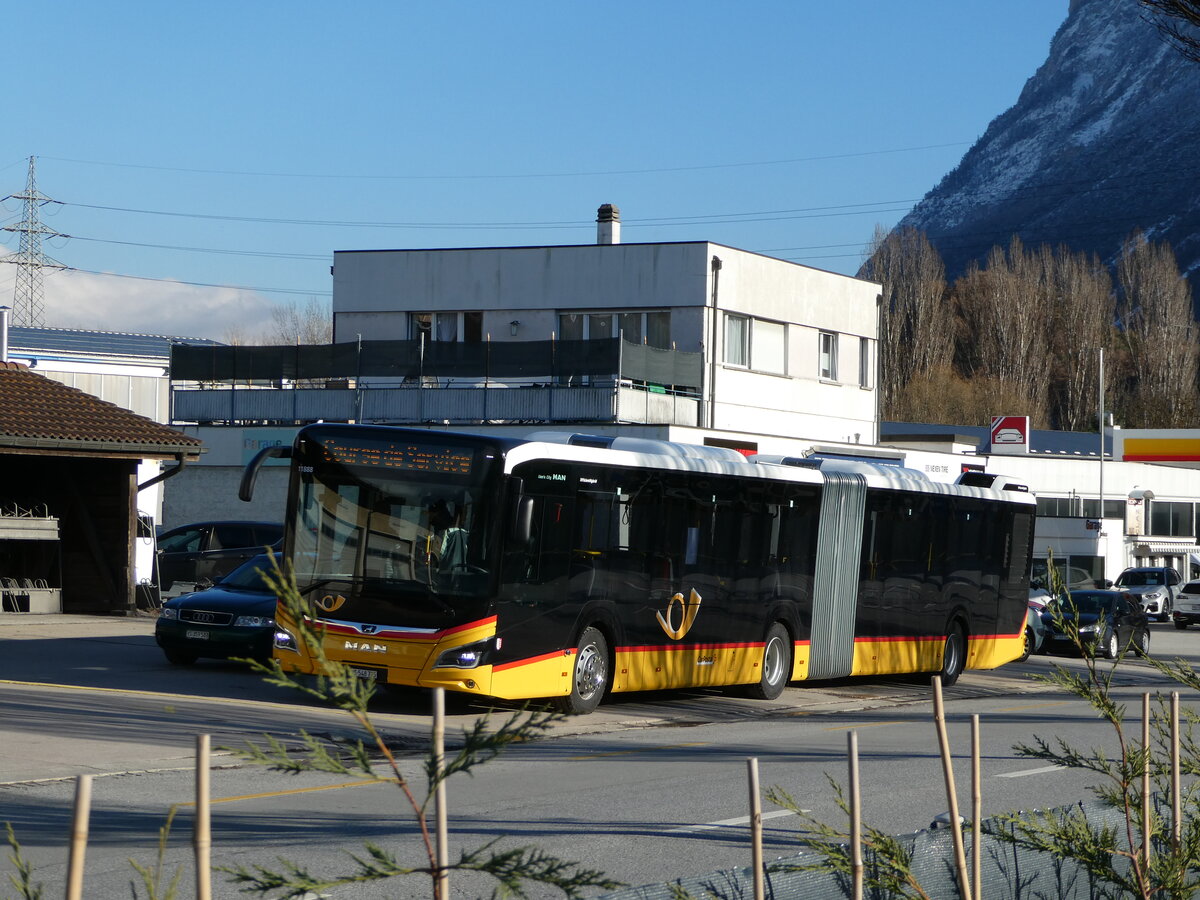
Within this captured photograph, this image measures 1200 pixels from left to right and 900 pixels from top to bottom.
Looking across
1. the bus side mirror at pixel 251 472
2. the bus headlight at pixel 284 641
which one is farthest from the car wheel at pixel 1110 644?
the bus side mirror at pixel 251 472

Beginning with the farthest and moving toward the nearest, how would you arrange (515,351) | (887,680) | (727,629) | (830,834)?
1. (515,351)
2. (887,680)
3. (727,629)
4. (830,834)

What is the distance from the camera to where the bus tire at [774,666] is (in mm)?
19172

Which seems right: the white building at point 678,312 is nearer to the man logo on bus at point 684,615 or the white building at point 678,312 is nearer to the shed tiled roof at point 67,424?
the shed tiled roof at point 67,424

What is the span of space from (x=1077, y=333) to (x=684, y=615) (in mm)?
90104

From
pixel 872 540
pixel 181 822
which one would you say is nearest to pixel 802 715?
pixel 872 540

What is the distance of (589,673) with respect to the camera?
1642cm

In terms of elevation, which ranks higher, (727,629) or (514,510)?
(514,510)

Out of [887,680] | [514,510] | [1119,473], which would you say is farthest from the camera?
[1119,473]

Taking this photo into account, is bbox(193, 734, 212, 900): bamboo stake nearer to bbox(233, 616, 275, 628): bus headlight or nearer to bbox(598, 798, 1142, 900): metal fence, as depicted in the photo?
bbox(598, 798, 1142, 900): metal fence

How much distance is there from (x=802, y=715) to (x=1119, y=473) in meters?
49.7

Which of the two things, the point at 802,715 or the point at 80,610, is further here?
the point at 80,610

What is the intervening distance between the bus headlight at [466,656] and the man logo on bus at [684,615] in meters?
2.70

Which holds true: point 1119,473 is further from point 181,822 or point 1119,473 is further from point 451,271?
point 181,822

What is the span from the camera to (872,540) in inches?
824
